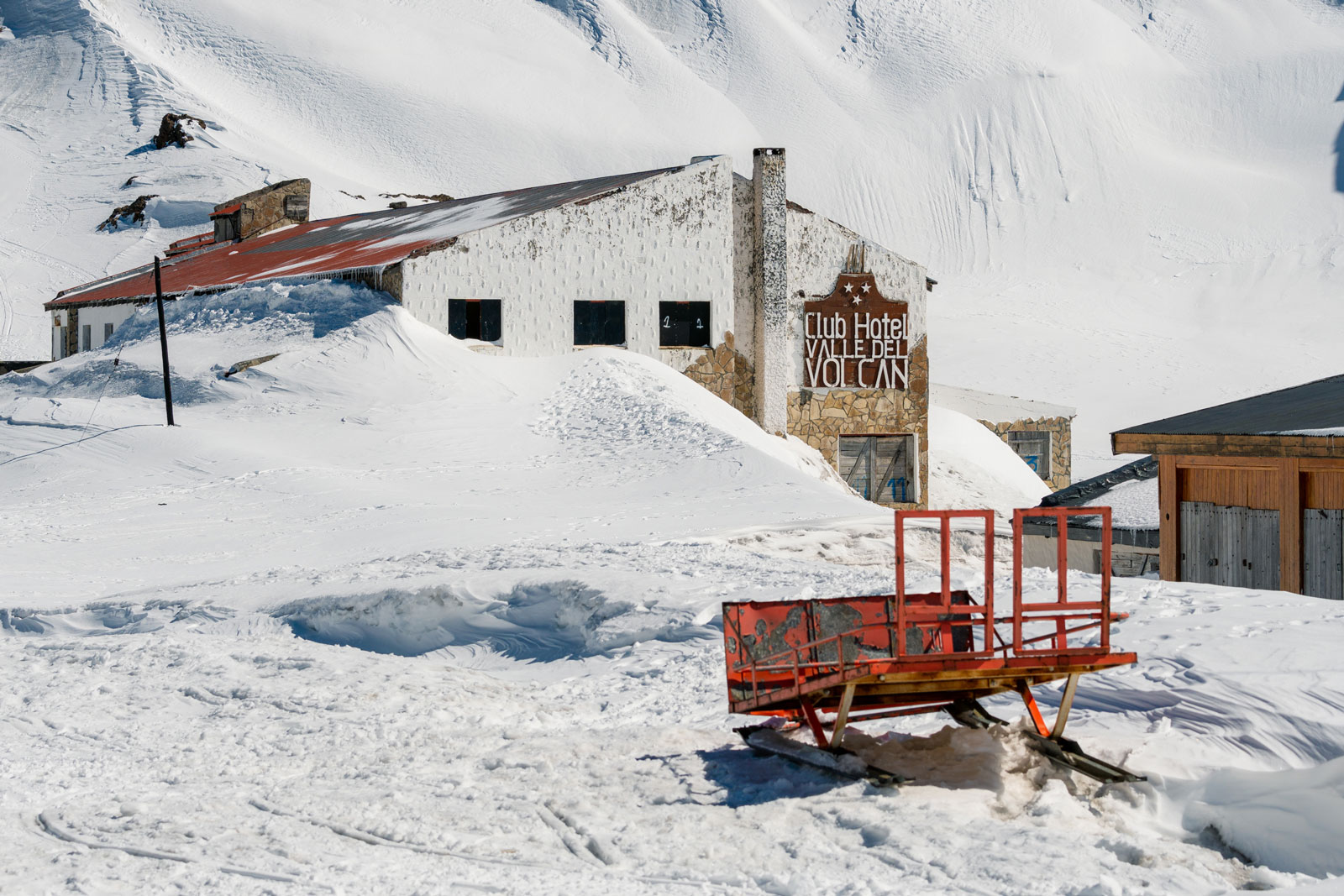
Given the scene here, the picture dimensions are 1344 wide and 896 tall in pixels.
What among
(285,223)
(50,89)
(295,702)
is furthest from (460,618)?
(50,89)

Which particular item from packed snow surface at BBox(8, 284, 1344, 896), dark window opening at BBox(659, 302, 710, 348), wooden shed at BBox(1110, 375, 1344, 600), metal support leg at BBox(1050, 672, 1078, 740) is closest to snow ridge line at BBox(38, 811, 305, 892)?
packed snow surface at BBox(8, 284, 1344, 896)

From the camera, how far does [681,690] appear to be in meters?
10.2

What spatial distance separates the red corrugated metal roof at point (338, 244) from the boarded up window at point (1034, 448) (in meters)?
14.0

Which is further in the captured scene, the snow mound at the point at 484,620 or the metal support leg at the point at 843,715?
the snow mound at the point at 484,620

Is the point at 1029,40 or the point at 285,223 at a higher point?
the point at 1029,40

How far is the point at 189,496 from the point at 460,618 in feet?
27.7

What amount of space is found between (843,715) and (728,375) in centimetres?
2077

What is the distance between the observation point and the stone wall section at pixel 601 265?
2578 centimetres

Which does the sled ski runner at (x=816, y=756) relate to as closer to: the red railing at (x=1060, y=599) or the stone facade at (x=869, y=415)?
the red railing at (x=1060, y=599)

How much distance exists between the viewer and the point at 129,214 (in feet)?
235

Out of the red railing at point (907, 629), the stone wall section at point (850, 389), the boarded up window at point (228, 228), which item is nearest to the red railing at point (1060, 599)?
the red railing at point (907, 629)

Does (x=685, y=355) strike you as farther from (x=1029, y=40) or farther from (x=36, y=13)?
(x=1029, y=40)

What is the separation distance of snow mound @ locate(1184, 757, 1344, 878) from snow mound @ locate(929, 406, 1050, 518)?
22.4 m

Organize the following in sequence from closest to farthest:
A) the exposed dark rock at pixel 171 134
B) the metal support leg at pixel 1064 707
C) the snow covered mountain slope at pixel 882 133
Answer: the metal support leg at pixel 1064 707 → the snow covered mountain slope at pixel 882 133 → the exposed dark rock at pixel 171 134
